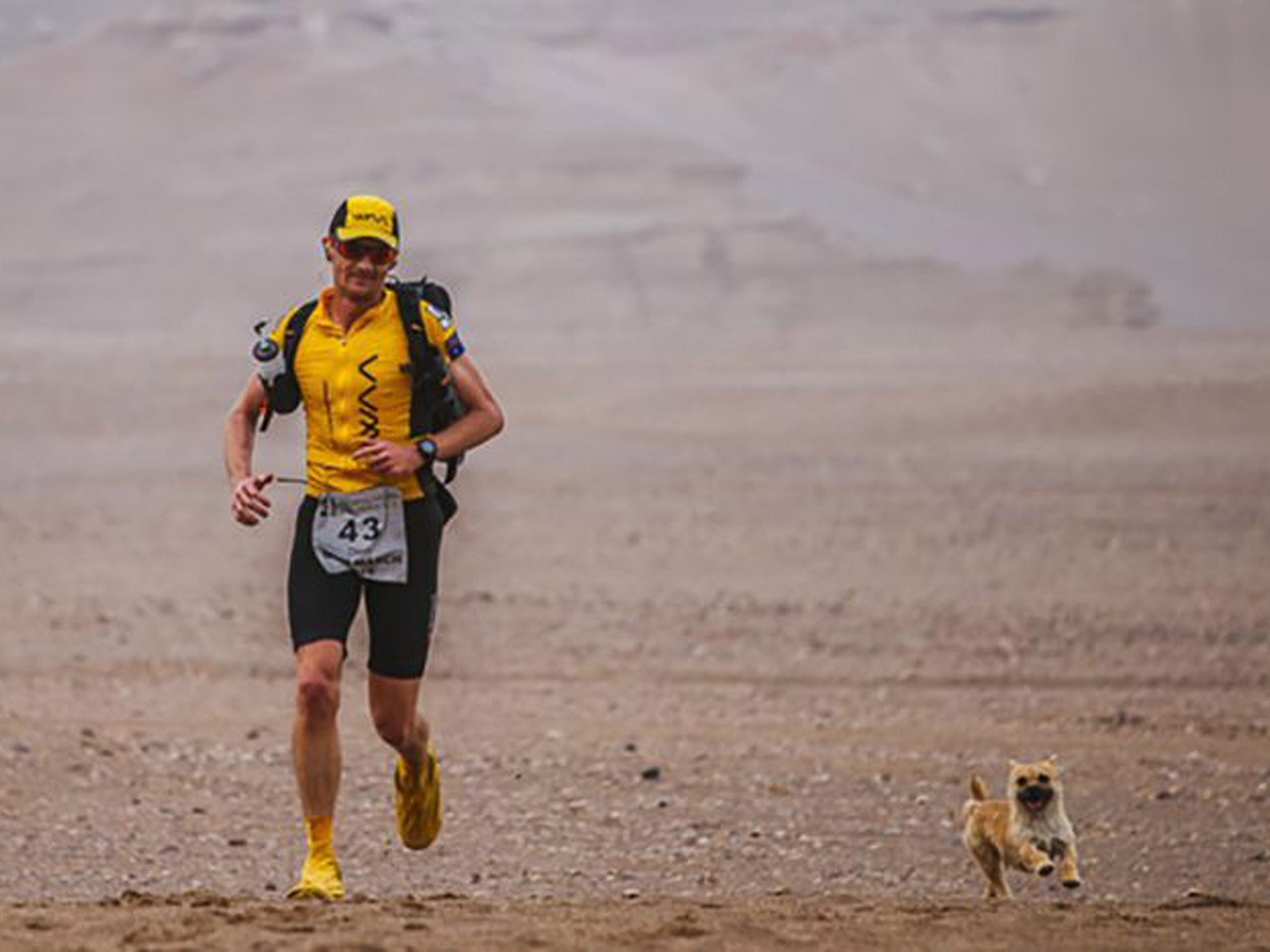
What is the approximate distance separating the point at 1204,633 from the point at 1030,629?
1.05 m

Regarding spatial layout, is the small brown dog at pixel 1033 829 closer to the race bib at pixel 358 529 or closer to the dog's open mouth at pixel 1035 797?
the dog's open mouth at pixel 1035 797

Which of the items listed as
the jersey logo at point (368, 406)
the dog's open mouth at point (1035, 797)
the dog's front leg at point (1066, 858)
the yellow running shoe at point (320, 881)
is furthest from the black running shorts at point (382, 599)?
the dog's front leg at point (1066, 858)

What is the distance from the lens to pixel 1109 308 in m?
76.9

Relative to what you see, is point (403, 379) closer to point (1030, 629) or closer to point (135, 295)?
point (1030, 629)

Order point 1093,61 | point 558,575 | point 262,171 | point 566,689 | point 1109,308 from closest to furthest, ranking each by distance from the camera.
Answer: point 566,689
point 558,575
point 1109,308
point 262,171
point 1093,61

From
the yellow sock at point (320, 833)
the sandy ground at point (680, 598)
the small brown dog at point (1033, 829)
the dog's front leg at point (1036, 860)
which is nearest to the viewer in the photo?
the yellow sock at point (320, 833)

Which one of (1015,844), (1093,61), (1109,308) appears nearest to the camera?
(1015,844)

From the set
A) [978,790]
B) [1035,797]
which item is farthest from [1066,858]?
[978,790]

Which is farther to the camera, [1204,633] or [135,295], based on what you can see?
[135,295]

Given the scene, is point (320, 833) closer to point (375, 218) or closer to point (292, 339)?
point (292, 339)

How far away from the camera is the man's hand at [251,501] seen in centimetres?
839

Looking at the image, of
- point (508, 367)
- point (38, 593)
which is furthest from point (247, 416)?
point (508, 367)

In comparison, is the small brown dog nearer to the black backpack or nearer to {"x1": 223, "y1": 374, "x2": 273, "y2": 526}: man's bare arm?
the black backpack

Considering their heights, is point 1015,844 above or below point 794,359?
below
